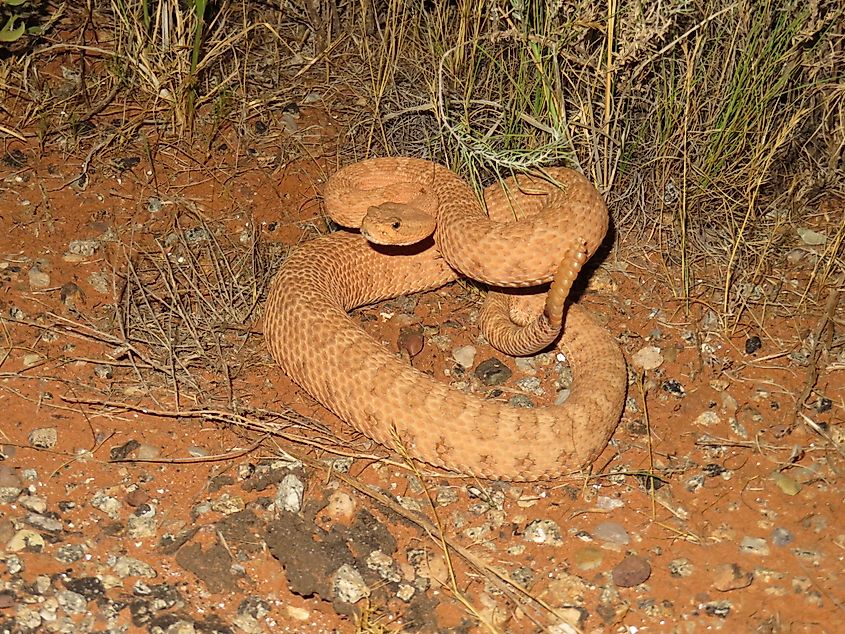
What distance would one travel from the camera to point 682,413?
483 cm

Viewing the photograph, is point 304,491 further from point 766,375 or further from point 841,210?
point 841,210

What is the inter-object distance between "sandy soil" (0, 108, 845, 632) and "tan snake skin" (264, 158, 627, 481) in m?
0.13

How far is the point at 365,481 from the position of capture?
448 cm

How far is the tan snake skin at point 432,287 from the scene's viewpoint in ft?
14.5

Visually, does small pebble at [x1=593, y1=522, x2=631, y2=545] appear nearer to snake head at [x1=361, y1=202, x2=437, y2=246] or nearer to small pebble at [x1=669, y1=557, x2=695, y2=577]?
small pebble at [x1=669, y1=557, x2=695, y2=577]

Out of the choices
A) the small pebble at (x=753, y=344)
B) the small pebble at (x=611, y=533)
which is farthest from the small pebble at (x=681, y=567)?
the small pebble at (x=753, y=344)

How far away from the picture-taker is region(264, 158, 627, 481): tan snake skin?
4426mm

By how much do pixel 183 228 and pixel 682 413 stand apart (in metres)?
2.95

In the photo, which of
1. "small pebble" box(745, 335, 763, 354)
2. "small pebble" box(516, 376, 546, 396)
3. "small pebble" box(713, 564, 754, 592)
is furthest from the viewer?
"small pebble" box(745, 335, 763, 354)

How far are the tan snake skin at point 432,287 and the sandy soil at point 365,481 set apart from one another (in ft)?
0.42

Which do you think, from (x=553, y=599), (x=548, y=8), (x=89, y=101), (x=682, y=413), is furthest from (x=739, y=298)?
(x=89, y=101)

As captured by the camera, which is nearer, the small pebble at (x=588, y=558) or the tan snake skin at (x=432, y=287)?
the small pebble at (x=588, y=558)

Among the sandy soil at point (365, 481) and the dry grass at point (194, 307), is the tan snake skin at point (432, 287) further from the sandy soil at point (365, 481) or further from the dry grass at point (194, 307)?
the dry grass at point (194, 307)

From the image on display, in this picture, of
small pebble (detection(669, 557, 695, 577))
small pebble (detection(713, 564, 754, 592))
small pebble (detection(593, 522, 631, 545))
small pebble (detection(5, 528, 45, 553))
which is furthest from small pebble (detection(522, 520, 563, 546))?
small pebble (detection(5, 528, 45, 553))
